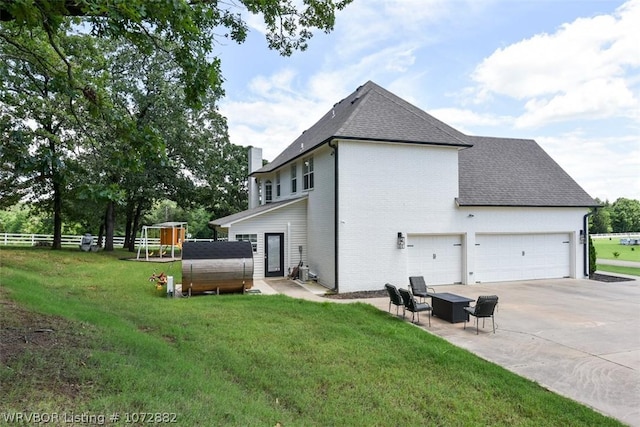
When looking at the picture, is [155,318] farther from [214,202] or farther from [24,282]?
[214,202]

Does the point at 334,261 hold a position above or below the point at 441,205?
below

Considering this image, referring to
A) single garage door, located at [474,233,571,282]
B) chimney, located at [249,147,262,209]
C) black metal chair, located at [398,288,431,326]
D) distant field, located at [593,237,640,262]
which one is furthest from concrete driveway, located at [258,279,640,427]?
distant field, located at [593,237,640,262]

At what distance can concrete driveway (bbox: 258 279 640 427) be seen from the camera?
16.8ft

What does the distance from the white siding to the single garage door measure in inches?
295

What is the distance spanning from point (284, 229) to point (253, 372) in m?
10.4

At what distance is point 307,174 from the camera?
1617cm

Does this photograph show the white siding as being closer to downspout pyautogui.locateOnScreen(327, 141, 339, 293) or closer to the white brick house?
the white brick house

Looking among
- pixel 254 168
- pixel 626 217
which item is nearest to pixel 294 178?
pixel 254 168

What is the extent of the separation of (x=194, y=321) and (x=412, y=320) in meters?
5.25

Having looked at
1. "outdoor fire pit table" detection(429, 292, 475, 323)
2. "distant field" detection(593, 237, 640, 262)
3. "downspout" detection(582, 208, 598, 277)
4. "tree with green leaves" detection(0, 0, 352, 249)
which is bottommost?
"outdoor fire pit table" detection(429, 292, 475, 323)

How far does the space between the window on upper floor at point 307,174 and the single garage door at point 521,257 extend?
7.46m

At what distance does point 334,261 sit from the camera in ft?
42.0

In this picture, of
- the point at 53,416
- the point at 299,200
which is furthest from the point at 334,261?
the point at 53,416

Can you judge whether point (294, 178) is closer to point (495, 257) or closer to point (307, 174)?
point (307, 174)
